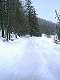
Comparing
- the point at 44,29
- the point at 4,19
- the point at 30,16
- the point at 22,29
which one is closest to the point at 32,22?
the point at 30,16

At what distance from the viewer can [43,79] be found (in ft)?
28.4

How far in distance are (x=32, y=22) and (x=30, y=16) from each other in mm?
2278

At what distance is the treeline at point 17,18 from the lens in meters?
46.2

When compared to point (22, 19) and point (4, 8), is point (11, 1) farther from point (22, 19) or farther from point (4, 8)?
point (22, 19)

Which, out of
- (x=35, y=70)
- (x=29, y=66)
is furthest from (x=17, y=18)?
(x=35, y=70)

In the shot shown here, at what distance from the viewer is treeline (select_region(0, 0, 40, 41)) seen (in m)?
46.2

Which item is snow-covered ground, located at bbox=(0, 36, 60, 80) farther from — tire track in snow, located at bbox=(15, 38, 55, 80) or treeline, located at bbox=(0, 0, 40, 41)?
treeline, located at bbox=(0, 0, 40, 41)

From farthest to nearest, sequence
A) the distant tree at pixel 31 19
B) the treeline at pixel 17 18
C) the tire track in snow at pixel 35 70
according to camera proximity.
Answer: the distant tree at pixel 31 19
the treeline at pixel 17 18
the tire track in snow at pixel 35 70

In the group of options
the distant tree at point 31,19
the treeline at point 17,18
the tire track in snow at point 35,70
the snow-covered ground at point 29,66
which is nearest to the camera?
the tire track in snow at point 35,70

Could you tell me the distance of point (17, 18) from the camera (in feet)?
239

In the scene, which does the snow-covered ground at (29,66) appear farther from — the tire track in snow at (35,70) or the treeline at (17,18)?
the treeline at (17,18)

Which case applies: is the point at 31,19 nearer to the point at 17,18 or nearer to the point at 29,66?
the point at 17,18

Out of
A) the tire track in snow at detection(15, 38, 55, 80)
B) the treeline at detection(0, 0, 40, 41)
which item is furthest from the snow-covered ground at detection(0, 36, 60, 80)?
the treeline at detection(0, 0, 40, 41)

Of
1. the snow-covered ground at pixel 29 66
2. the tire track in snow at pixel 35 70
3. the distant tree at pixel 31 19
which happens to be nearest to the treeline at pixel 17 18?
the distant tree at pixel 31 19
